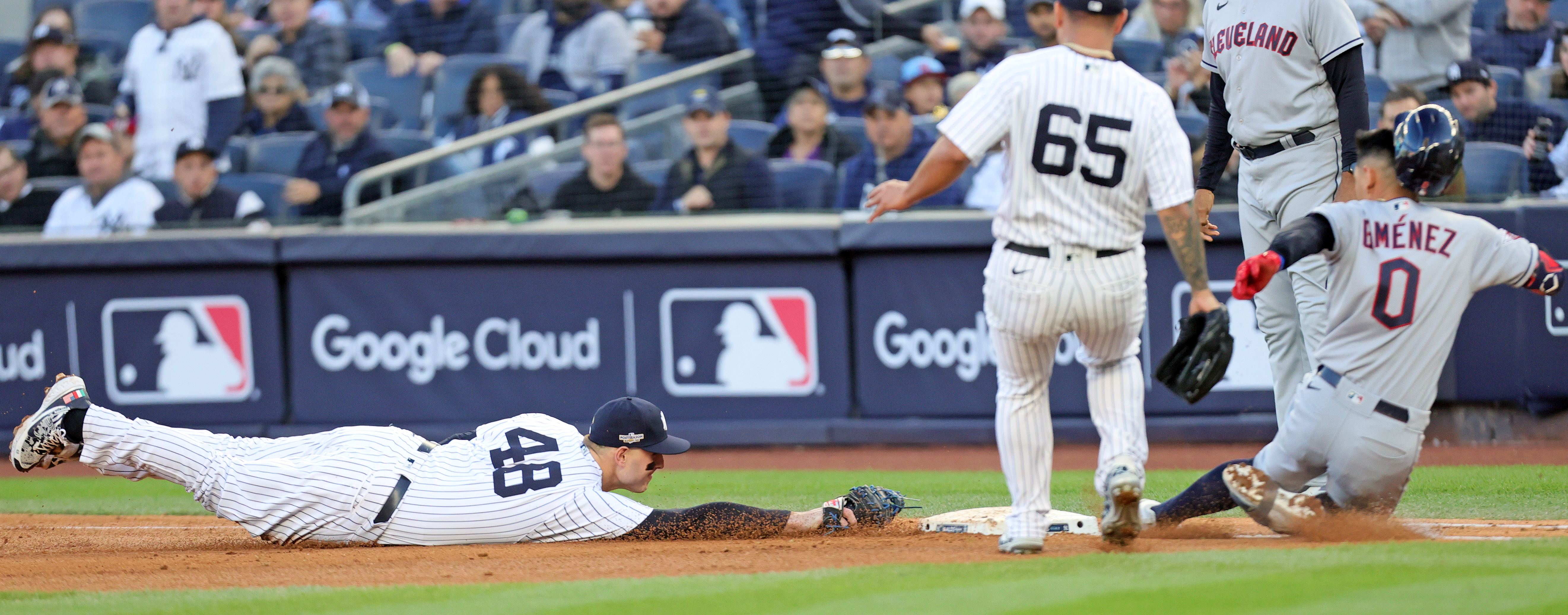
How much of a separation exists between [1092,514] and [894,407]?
3.49 metres

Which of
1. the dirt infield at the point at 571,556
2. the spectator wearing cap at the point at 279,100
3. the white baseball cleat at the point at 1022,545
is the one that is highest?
the spectator wearing cap at the point at 279,100

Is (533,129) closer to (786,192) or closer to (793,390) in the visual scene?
(786,192)

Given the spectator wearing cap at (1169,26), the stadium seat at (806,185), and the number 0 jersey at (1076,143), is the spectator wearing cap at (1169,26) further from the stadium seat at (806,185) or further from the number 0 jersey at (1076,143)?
the number 0 jersey at (1076,143)

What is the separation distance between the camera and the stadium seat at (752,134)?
33.1 feet

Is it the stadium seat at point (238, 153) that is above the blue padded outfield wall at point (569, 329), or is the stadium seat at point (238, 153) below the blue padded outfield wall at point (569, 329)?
above

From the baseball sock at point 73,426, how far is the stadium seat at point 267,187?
18.7 feet

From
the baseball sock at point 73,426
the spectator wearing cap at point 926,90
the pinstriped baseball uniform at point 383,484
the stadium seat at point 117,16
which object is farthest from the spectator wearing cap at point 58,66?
the pinstriped baseball uniform at point 383,484

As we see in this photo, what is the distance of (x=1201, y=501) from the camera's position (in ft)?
14.3

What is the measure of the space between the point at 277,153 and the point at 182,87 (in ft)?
3.40

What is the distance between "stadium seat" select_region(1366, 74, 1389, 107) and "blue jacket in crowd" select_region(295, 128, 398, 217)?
6.64 metres

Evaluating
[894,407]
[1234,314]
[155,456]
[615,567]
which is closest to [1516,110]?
[1234,314]

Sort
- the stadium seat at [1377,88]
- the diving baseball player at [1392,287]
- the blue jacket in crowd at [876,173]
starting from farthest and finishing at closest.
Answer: the blue jacket in crowd at [876,173] < the stadium seat at [1377,88] < the diving baseball player at [1392,287]

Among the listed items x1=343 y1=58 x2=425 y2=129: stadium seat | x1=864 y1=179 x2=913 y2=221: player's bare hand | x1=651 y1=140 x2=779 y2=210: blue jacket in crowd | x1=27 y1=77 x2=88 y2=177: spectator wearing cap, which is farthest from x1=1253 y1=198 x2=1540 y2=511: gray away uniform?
x1=27 y1=77 x2=88 y2=177: spectator wearing cap

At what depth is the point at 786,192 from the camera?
9484 millimetres
